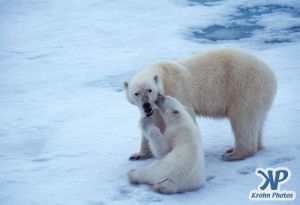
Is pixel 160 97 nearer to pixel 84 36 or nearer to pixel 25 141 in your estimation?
pixel 25 141

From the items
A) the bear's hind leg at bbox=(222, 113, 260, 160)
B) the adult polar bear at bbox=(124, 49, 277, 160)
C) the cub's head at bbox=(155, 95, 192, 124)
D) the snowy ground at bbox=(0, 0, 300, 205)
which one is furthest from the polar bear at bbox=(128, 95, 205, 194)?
the bear's hind leg at bbox=(222, 113, 260, 160)

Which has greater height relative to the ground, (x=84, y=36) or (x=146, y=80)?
(x=146, y=80)

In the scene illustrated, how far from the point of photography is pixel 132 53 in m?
10.7

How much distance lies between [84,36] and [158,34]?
1.85 meters

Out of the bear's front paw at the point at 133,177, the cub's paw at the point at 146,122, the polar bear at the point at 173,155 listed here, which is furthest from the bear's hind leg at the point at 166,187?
the cub's paw at the point at 146,122

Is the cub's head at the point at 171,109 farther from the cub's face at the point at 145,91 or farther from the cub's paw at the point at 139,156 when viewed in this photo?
the cub's paw at the point at 139,156

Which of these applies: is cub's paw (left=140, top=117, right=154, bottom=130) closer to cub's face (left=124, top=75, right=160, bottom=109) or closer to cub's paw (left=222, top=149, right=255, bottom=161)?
cub's face (left=124, top=75, right=160, bottom=109)

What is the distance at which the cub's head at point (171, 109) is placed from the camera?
470cm

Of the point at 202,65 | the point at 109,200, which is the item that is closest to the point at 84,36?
the point at 202,65

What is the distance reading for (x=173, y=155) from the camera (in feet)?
14.3

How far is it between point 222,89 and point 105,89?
3.63 m

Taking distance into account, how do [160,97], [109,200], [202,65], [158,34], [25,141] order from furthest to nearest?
[158,34], [25,141], [202,65], [160,97], [109,200]

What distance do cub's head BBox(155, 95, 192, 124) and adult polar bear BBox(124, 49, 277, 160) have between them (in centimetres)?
14

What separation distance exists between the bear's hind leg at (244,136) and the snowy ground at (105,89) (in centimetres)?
12
